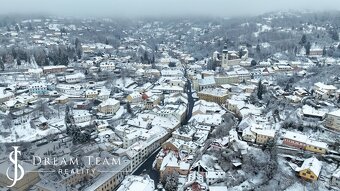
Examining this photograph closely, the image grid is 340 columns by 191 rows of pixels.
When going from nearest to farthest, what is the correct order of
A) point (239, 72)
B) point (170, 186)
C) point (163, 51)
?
point (170, 186), point (239, 72), point (163, 51)

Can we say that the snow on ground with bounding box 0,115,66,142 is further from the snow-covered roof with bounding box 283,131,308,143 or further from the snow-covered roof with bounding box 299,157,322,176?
the snow-covered roof with bounding box 299,157,322,176

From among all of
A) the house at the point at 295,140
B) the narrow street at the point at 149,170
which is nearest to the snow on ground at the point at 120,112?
the narrow street at the point at 149,170

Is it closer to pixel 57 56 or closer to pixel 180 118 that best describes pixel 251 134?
pixel 180 118

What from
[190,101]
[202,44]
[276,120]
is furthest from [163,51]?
[276,120]

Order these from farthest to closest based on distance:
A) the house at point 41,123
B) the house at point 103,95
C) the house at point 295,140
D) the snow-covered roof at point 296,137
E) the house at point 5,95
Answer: the house at point 103,95
the house at point 5,95
the house at point 41,123
the snow-covered roof at point 296,137
the house at point 295,140

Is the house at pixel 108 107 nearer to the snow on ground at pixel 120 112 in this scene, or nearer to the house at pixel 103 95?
the snow on ground at pixel 120 112

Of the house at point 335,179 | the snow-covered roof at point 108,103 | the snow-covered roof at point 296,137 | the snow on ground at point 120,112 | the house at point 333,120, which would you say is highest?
the house at point 333,120
